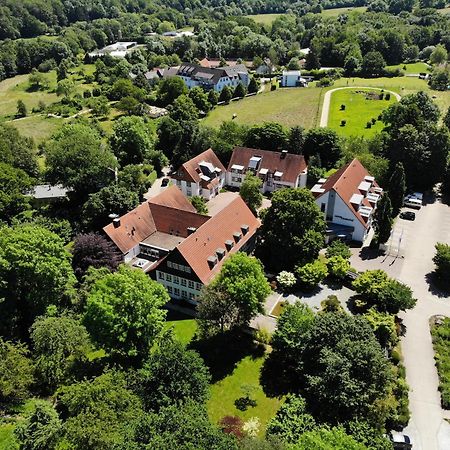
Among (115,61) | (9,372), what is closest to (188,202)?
(9,372)

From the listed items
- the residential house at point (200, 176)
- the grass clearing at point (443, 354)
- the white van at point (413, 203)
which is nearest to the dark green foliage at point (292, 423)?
the grass clearing at point (443, 354)

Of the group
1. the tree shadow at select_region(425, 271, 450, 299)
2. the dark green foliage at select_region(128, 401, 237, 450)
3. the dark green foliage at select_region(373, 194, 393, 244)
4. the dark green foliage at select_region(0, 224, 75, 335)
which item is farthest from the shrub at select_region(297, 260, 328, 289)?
the dark green foliage at select_region(0, 224, 75, 335)

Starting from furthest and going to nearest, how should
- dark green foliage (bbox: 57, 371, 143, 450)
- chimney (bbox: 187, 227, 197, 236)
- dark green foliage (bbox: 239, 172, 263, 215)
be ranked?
1. dark green foliage (bbox: 239, 172, 263, 215)
2. chimney (bbox: 187, 227, 197, 236)
3. dark green foliage (bbox: 57, 371, 143, 450)

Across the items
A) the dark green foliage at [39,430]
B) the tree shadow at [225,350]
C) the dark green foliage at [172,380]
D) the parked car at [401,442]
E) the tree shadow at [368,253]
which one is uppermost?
the dark green foliage at [172,380]

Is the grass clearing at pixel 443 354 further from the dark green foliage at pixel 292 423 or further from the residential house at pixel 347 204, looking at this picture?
the residential house at pixel 347 204

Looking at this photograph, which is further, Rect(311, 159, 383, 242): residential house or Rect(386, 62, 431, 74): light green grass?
Rect(386, 62, 431, 74): light green grass

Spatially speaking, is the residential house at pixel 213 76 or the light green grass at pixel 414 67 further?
the light green grass at pixel 414 67

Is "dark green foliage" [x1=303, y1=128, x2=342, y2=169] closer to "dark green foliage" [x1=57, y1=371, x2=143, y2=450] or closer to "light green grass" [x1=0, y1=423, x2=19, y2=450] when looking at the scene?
"dark green foliage" [x1=57, y1=371, x2=143, y2=450]
